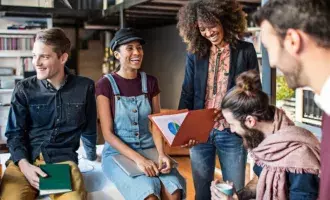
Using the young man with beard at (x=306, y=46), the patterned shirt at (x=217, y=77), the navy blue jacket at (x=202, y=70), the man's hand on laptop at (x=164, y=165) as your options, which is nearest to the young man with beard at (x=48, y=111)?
the man's hand on laptop at (x=164, y=165)

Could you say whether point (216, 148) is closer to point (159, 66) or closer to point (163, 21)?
point (163, 21)

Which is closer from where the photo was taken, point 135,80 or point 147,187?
point 147,187

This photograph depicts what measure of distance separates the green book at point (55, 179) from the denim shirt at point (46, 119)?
0.14m

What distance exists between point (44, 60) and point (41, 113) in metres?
0.25

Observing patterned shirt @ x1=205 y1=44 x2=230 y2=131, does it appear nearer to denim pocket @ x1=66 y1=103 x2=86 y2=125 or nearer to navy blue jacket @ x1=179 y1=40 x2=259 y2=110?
navy blue jacket @ x1=179 y1=40 x2=259 y2=110

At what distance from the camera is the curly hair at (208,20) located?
176cm

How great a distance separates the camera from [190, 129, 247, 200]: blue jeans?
69.6 inches

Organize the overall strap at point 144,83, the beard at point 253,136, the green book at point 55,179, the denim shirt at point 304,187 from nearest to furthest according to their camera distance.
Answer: the denim shirt at point 304,187 → the beard at point 253,136 → the green book at point 55,179 → the overall strap at point 144,83

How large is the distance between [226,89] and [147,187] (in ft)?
1.90

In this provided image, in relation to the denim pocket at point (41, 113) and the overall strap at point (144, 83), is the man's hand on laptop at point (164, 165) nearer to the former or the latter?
the overall strap at point (144, 83)

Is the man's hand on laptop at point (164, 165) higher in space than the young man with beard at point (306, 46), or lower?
lower

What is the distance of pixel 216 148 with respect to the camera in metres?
1.84

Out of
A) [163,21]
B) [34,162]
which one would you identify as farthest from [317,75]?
[163,21]

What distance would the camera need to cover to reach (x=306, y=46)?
0.82m
